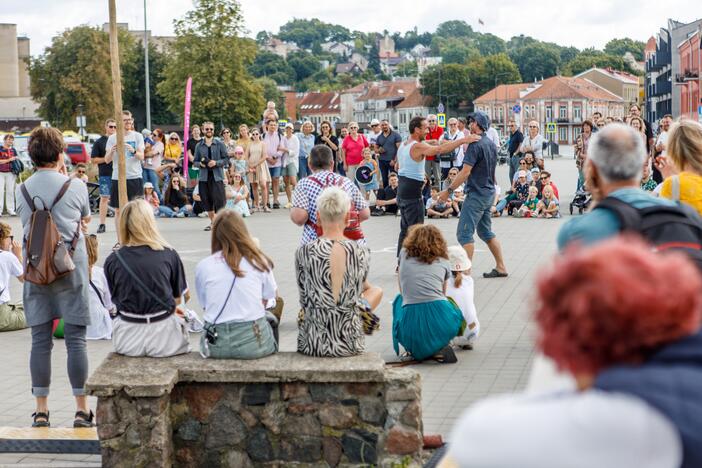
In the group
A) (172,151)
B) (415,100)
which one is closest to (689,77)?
(172,151)

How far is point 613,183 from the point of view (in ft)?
13.1

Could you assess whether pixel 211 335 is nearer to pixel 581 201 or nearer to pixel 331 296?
pixel 331 296

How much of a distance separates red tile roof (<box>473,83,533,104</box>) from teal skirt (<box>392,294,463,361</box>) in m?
163

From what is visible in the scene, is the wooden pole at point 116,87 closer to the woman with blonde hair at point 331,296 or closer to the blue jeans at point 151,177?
the woman with blonde hair at point 331,296

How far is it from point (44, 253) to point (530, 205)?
15.5 m

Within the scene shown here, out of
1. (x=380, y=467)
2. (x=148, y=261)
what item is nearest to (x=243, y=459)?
(x=380, y=467)

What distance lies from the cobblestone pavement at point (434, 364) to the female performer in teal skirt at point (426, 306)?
19cm

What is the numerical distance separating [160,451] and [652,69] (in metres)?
119

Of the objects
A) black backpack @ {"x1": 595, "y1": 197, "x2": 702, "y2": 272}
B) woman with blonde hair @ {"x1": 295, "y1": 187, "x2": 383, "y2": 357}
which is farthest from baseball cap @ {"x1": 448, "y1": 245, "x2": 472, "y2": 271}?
black backpack @ {"x1": 595, "y1": 197, "x2": 702, "y2": 272}

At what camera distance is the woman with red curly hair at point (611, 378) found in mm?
2096

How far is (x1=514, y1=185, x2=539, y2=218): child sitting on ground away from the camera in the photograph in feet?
69.9

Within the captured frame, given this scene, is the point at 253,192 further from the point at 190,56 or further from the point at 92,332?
the point at 190,56

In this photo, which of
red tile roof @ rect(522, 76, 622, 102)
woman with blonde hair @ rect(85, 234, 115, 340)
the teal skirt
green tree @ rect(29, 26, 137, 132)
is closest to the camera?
the teal skirt

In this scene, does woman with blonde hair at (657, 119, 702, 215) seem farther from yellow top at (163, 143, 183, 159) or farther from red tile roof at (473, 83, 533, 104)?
red tile roof at (473, 83, 533, 104)
